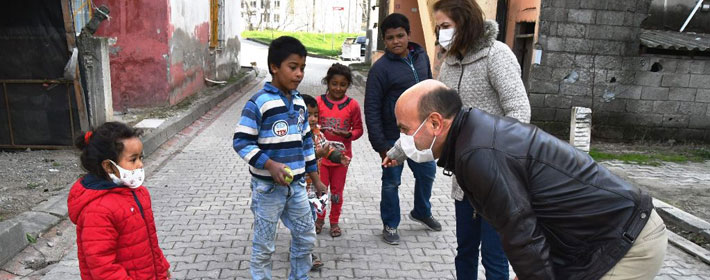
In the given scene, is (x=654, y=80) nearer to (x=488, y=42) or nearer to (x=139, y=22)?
(x=488, y=42)

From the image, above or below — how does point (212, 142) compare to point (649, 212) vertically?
below

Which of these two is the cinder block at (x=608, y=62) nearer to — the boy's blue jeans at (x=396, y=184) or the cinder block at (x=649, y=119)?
the cinder block at (x=649, y=119)

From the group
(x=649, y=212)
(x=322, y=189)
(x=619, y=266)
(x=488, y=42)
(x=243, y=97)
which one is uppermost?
(x=488, y=42)

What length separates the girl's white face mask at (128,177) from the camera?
2.31 metres

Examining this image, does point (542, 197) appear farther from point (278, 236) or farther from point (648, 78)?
point (648, 78)

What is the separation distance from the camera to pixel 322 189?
329 cm

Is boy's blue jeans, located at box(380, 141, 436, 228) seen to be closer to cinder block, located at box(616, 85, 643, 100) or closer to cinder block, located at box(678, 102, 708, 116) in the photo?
cinder block, located at box(616, 85, 643, 100)

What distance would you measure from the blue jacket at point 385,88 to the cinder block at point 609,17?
5.84 metres

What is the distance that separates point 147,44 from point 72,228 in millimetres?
5765

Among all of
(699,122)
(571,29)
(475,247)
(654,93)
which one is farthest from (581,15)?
(475,247)

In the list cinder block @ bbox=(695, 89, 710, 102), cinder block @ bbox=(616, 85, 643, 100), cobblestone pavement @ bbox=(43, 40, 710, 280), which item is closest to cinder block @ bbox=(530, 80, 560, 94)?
cinder block @ bbox=(616, 85, 643, 100)

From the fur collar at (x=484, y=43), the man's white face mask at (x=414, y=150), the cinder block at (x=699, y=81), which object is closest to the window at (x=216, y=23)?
the cinder block at (x=699, y=81)

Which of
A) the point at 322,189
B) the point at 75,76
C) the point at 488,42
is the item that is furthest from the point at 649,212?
the point at 75,76

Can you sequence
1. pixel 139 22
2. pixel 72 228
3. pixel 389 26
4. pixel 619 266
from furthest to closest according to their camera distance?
1. pixel 139 22
2. pixel 72 228
3. pixel 389 26
4. pixel 619 266
